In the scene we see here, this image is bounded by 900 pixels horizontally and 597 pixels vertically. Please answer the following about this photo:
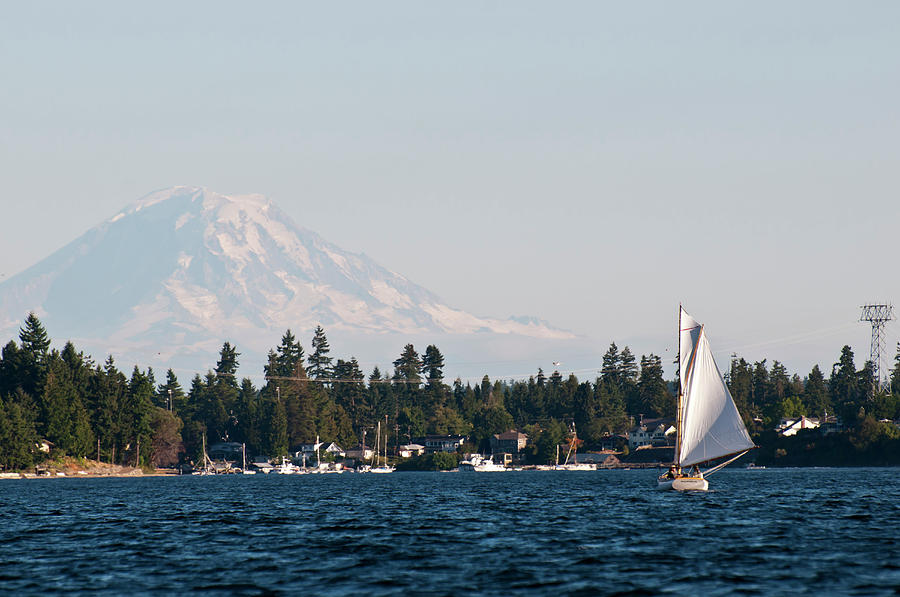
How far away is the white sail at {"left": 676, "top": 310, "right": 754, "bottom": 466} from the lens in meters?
97.3

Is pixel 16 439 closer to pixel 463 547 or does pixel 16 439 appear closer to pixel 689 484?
pixel 689 484

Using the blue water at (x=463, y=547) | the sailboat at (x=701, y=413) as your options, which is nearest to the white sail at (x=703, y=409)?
the sailboat at (x=701, y=413)

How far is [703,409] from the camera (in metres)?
97.9

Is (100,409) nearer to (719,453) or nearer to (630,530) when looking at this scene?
(719,453)

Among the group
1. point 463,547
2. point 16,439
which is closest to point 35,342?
point 16,439

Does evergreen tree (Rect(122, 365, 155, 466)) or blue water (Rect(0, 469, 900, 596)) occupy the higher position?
evergreen tree (Rect(122, 365, 155, 466))

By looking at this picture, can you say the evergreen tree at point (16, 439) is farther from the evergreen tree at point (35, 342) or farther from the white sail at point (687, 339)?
the white sail at point (687, 339)

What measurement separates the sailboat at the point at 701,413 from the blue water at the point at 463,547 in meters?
5.89

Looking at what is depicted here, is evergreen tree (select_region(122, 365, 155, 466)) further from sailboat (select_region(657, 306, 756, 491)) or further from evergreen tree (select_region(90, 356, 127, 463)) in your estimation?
sailboat (select_region(657, 306, 756, 491))

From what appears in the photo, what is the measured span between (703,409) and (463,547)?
159 ft

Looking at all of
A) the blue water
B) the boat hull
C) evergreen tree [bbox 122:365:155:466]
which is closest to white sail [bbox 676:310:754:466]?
the boat hull

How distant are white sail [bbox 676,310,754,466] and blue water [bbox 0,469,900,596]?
19.6 ft

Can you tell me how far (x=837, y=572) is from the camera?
43812 millimetres

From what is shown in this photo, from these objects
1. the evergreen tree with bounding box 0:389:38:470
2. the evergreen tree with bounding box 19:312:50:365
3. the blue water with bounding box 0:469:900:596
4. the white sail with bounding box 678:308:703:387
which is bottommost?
the blue water with bounding box 0:469:900:596
